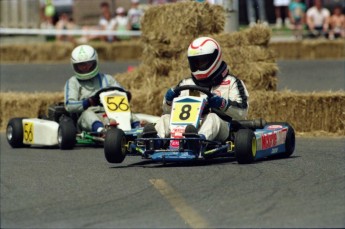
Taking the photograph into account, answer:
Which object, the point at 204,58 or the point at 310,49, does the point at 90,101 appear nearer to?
the point at 204,58

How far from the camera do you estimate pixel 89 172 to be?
9789 mm

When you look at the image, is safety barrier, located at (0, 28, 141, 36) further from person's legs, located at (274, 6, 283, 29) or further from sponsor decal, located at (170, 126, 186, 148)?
sponsor decal, located at (170, 126, 186, 148)

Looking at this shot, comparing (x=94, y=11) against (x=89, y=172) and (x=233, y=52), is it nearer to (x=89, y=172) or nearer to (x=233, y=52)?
(x=233, y=52)

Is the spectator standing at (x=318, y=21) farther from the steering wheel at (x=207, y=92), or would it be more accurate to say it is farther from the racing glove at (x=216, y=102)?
the racing glove at (x=216, y=102)

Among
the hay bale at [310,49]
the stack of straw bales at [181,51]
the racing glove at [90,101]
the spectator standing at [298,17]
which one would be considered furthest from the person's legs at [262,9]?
the racing glove at [90,101]

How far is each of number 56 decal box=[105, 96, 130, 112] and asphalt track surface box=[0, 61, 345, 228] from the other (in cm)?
94

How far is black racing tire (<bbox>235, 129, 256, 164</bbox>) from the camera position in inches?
383

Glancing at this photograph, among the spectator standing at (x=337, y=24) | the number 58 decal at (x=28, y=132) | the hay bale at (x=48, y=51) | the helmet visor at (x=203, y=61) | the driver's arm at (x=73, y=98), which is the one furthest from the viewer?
the spectator standing at (x=337, y=24)

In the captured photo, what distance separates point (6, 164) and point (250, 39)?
481cm

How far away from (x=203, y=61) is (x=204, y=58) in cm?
3

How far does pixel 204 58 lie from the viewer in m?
10.6

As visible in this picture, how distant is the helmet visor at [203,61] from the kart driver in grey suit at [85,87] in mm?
2343

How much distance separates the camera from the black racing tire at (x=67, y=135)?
41.0 feet

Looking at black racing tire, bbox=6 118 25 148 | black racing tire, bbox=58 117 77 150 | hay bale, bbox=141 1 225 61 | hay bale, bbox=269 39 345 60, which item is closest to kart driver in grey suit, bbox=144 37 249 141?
black racing tire, bbox=58 117 77 150
